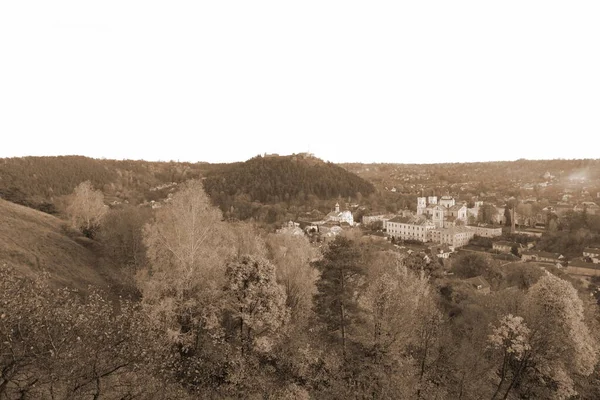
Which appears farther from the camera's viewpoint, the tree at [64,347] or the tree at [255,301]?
the tree at [255,301]

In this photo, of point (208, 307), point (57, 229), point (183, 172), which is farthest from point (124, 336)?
point (183, 172)

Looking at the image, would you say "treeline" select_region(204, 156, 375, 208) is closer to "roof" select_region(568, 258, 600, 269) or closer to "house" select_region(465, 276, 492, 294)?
"roof" select_region(568, 258, 600, 269)

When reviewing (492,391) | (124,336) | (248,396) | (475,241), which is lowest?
(475,241)

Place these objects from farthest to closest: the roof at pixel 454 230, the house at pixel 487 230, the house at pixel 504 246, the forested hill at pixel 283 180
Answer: the forested hill at pixel 283 180
the house at pixel 487 230
the roof at pixel 454 230
the house at pixel 504 246

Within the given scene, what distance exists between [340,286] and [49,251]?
18358mm

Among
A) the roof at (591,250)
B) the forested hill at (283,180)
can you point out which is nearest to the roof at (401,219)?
the roof at (591,250)

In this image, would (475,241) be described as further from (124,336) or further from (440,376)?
(124,336)

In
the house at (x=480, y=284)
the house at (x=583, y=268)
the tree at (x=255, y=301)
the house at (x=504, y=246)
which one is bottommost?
the house at (x=504, y=246)

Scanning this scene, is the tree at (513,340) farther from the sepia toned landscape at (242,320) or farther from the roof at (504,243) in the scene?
the roof at (504,243)

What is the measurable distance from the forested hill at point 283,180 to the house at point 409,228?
35051 millimetres

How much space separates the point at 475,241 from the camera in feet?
233

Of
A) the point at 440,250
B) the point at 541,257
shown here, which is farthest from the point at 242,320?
the point at 541,257

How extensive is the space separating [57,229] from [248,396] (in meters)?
21.3

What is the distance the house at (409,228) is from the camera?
245ft
